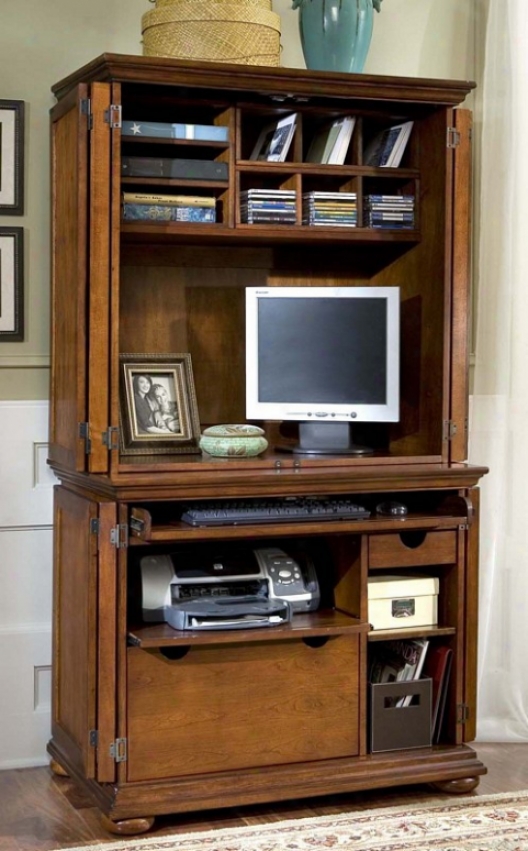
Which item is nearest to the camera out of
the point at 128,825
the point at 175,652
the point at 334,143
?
the point at 128,825

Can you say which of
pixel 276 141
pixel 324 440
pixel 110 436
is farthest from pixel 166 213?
pixel 324 440

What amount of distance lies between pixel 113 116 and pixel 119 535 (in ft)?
3.36

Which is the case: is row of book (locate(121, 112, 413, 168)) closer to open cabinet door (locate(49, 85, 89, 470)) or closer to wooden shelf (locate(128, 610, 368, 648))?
open cabinet door (locate(49, 85, 89, 470))

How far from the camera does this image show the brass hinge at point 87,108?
283 centimetres

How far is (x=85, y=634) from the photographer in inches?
113

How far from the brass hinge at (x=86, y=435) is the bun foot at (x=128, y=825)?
90 centimetres

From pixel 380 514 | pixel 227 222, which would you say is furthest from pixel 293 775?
pixel 227 222

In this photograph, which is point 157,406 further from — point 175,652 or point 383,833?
point 383,833

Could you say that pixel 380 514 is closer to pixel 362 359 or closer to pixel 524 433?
pixel 362 359

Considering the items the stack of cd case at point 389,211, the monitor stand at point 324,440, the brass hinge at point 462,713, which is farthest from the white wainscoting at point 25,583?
the brass hinge at point 462,713

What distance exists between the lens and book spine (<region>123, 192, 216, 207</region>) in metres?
3.01

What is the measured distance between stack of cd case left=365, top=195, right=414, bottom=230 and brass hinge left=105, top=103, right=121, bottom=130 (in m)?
0.77

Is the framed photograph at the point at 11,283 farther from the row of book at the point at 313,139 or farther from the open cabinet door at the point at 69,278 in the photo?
the row of book at the point at 313,139

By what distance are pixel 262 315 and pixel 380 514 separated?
65 cm
